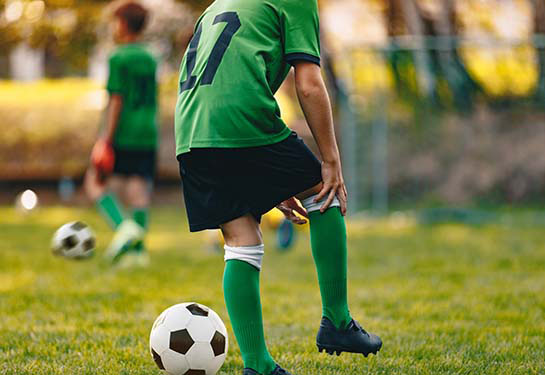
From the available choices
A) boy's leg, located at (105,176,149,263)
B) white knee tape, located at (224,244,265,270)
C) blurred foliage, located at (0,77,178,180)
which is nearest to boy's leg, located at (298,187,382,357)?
white knee tape, located at (224,244,265,270)

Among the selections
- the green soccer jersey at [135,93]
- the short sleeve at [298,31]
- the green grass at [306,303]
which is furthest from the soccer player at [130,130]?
the short sleeve at [298,31]

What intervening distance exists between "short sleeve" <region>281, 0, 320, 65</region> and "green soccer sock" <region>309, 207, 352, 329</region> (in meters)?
0.53

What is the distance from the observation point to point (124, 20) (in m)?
6.09

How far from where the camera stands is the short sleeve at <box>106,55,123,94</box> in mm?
6035

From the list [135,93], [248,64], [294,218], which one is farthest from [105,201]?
[248,64]

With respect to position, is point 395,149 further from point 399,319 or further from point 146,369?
point 146,369

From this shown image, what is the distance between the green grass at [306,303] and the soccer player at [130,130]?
1.07ft

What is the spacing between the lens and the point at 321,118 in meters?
2.78

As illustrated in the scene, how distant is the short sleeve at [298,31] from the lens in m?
2.72

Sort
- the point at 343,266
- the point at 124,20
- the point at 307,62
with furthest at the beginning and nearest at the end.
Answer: the point at 124,20 < the point at 343,266 < the point at 307,62

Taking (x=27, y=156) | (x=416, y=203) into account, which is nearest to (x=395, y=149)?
(x=416, y=203)

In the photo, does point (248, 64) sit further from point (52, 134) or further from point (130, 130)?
point (52, 134)

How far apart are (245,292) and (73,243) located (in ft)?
11.9

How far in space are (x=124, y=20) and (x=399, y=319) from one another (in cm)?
306
